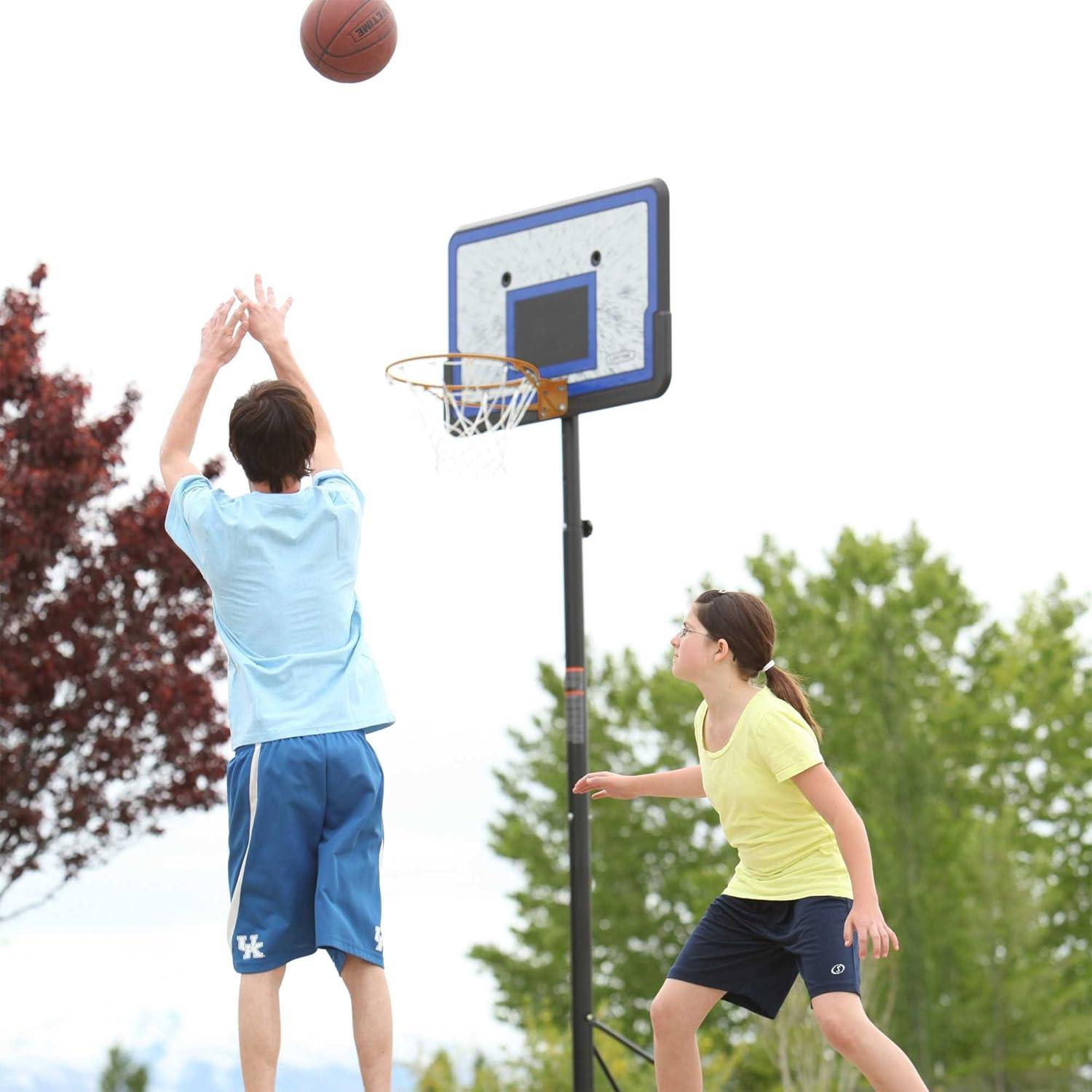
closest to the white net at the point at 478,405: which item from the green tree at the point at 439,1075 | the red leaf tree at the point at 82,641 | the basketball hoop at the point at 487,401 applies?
the basketball hoop at the point at 487,401

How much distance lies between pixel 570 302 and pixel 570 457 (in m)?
0.90

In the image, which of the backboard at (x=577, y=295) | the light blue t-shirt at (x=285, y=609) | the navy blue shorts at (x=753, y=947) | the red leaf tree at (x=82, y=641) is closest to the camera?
the light blue t-shirt at (x=285, y=609)

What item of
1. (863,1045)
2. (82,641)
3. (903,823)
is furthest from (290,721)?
(903,823)

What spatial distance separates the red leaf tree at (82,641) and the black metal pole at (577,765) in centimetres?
551

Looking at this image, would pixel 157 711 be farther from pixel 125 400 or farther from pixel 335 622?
pixel 335 622

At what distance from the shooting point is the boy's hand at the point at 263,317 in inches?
187

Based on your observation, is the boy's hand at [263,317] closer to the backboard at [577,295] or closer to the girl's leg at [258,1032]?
the girl's leg at [258,1032]

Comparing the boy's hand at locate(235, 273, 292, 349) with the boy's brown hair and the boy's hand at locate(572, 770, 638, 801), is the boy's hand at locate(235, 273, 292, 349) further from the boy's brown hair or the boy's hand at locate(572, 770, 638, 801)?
the boy's hand at locate(572, 770, 638, 801)

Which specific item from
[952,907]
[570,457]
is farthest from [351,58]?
[952,907]

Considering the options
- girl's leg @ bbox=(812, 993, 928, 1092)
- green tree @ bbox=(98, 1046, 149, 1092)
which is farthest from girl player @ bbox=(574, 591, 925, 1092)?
green tree @ bbox=(98, 1046, 149, 1092)

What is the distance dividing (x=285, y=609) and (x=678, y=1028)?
70.6 inches

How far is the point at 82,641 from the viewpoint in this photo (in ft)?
39.3

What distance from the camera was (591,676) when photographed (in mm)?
30141

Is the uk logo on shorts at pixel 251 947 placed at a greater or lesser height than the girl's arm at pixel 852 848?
lesser
